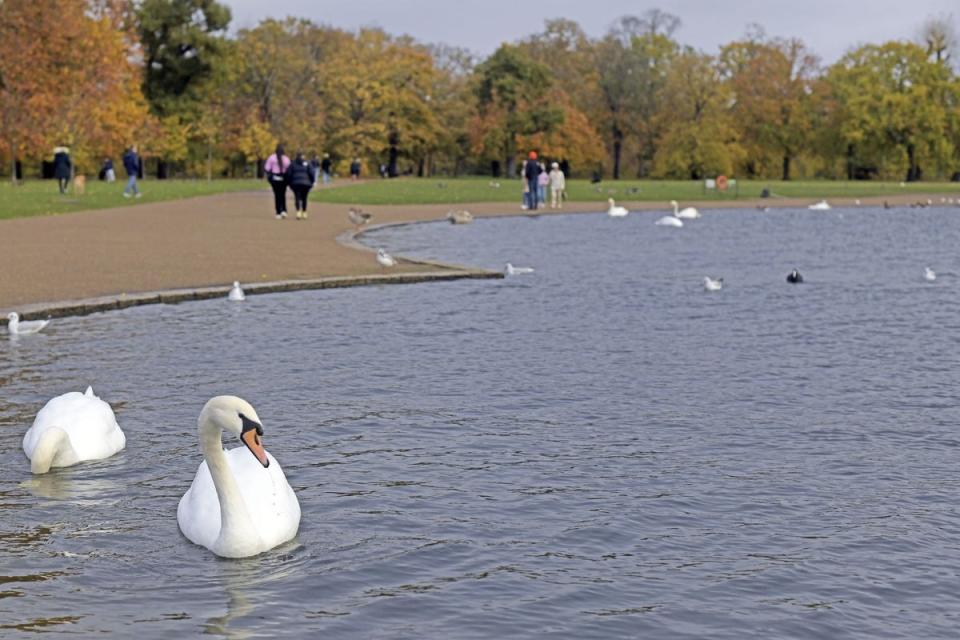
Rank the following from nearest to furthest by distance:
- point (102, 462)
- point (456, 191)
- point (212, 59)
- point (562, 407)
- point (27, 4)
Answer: point (102, 462) < point (562, 407) < point (27, 4) < point (456, 191) < point (212, 59)

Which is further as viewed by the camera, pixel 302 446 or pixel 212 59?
pixel 212 59

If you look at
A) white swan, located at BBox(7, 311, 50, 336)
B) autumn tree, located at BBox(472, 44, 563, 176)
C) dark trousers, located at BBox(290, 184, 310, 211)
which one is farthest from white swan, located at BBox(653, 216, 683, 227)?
autumn tree, located at BBox(472, 44, 563, 176)

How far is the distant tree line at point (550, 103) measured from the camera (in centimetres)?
9281

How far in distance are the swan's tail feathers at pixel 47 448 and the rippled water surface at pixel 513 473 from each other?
0.17 meters

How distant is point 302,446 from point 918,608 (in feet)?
17.0

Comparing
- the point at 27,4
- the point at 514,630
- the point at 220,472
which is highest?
the point at 27,4

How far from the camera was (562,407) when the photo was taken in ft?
39.7

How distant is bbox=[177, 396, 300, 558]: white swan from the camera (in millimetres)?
7402

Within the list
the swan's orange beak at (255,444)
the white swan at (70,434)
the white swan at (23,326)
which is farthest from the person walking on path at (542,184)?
the swan's orange beak at (255,444)

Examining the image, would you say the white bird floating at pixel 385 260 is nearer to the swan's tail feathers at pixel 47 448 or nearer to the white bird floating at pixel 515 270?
the white bird floating at pixel 515 270

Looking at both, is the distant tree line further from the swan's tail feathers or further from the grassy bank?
the swan's tail feathers

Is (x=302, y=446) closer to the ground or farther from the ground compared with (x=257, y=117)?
closer to the ground

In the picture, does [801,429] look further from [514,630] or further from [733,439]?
[514,630]

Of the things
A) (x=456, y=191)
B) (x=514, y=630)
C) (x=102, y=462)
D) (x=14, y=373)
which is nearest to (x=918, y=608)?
(x=514, y=630)
